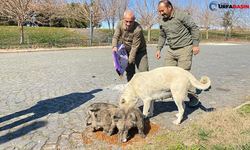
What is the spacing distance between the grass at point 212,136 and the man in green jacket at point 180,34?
34.7 inches

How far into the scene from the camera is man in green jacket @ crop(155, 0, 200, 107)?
4746mm

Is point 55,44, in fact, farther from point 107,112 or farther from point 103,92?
point 107,112

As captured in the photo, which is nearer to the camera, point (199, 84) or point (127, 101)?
point (127, 101)

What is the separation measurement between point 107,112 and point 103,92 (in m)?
2.93

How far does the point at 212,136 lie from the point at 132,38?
9.92 ft

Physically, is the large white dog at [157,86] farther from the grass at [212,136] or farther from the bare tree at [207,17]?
the bare tree at [207,17]

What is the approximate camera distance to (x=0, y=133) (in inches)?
157

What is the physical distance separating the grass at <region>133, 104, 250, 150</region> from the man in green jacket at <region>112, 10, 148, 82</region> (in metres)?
2.30

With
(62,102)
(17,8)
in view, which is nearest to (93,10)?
(17,8)

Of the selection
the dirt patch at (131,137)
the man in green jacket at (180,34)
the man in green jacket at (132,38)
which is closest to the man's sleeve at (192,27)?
the man in green jacket at (180,34)

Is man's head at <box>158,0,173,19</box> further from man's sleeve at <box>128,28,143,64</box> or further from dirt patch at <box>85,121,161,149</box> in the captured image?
dirt patch at <box>85,121,161,149</box>

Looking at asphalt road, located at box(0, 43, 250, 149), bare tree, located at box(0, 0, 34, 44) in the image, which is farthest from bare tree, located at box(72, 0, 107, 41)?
asphalt road, located at box(0, 43, 250, 149)

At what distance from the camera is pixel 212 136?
359cm

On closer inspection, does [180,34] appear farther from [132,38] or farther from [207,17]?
[207,17]
